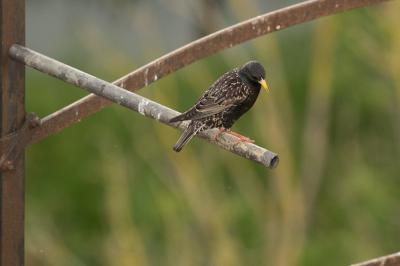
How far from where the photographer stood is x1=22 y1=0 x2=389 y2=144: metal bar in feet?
10.6

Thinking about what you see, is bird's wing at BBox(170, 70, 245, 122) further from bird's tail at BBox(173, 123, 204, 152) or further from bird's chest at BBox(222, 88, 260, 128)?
bird's tail at BBox(173, 123, 204, 152)

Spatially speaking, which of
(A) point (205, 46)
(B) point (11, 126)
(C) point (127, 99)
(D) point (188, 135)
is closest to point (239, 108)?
(D) point (188, 135)

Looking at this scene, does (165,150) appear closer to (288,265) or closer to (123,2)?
(288,265)

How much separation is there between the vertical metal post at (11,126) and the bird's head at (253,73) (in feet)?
4.37

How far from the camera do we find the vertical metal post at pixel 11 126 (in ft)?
10.5

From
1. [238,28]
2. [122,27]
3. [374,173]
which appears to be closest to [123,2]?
[122,27]

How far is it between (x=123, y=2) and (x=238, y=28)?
677 cm

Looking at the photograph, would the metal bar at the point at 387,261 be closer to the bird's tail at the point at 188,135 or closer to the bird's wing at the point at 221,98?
the bird's tail at the point at 188,135

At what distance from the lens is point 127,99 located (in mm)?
2965

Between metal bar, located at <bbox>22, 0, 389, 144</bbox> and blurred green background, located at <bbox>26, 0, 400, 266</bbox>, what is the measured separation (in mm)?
3412

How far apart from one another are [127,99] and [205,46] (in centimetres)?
46

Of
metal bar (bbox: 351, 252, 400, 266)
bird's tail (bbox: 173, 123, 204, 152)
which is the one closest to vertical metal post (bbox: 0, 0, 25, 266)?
bird's tail (bbox: 173, 123, 204, 152)

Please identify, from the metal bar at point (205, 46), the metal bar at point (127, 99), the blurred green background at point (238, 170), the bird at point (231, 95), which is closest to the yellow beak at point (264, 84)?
the bird at point (231, 95)

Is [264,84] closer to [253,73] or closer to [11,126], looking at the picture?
[253,73]
